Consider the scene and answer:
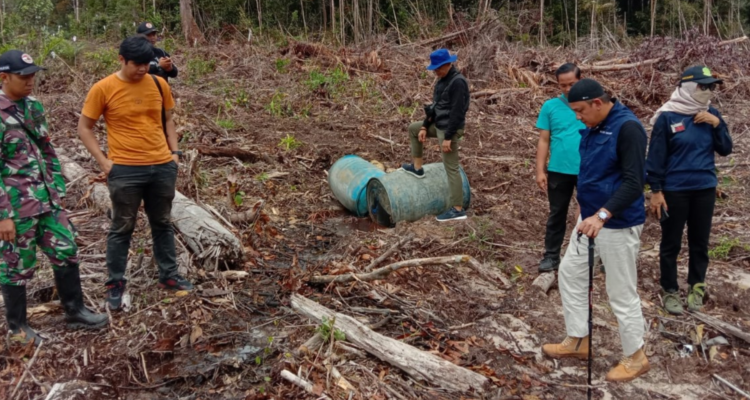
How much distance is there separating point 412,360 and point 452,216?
303 cm

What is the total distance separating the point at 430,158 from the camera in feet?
28.5

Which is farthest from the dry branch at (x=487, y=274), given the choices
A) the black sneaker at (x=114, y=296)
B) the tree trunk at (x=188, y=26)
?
the tree trunk at (x=188, y=26)

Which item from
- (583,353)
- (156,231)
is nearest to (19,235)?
(156,231)

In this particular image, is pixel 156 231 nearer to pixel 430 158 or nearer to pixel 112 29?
pixel 430 158

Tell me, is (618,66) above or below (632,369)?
above

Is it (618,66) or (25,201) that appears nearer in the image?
(25,201)

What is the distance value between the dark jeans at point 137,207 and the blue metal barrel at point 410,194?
2.63 m

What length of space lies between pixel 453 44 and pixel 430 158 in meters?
8.71

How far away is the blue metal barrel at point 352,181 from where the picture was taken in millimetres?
6816

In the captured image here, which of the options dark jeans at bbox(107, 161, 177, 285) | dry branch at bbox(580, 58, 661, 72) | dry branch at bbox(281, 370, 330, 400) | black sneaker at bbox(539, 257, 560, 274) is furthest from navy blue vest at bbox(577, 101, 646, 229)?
dry branch at bbox(580, 58, 661, 72)

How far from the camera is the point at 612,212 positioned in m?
3.13

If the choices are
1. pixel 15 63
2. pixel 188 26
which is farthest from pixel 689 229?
pixel 188 26

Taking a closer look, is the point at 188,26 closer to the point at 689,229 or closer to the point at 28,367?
the point at 28,367

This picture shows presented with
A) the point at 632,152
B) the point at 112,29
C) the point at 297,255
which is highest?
the point at 112,29
